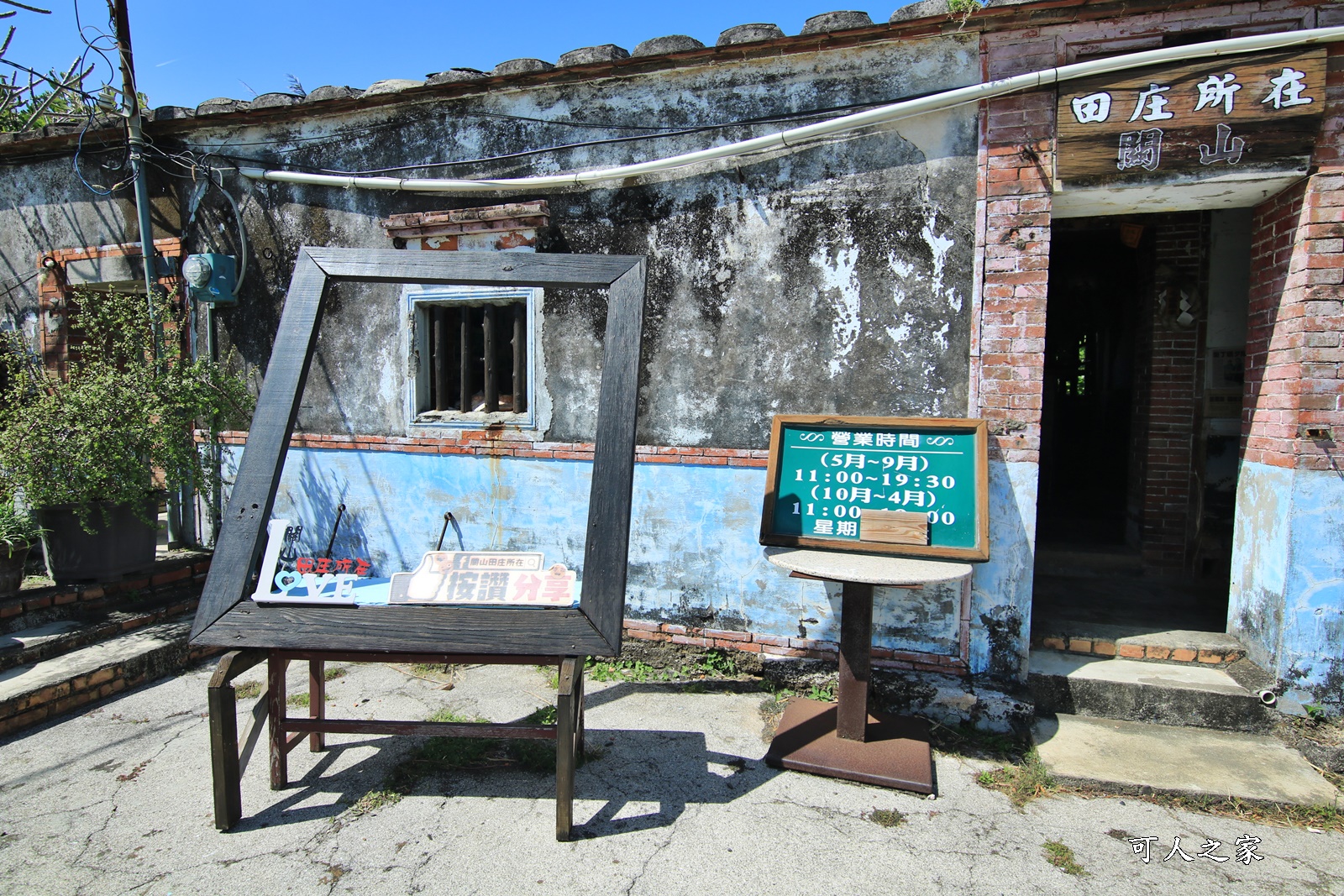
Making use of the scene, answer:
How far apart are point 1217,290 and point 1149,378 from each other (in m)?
0.80

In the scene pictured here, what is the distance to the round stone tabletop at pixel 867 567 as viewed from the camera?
3172 millimetres

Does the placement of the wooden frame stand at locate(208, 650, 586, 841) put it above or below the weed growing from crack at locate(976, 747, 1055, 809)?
above

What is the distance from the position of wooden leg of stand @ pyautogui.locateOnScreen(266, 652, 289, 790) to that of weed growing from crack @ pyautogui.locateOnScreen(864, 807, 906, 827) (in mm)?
2682

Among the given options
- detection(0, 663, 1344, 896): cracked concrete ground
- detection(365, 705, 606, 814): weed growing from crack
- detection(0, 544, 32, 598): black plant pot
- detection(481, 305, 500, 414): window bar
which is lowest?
detection(0, 663, 1344, 896): cracked concrete ground

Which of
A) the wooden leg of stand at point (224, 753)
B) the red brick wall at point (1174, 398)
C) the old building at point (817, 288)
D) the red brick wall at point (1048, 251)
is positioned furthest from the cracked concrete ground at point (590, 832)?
the red brick wall at point (1174, 398)

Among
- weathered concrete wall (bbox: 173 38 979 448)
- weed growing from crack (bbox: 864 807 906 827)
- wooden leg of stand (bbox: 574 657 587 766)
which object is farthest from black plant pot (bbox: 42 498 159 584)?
weed growing from crack (bbox: 864 807 906 827)

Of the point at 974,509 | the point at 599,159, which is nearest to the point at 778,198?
the point at 599,159

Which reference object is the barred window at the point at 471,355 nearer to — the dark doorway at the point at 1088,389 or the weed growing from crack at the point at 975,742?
the weed growing from crack at the point at 975,742

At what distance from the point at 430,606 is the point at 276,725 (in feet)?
3.45

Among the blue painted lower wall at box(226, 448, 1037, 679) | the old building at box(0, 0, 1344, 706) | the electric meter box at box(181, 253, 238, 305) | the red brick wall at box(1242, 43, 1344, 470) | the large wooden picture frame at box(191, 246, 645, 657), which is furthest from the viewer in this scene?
the electric meter box at box(181, 253, 238, 305)

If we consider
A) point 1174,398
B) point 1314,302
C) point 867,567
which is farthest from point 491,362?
point 1174,398

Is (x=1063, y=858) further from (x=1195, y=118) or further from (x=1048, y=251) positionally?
(x=1195, y=118)

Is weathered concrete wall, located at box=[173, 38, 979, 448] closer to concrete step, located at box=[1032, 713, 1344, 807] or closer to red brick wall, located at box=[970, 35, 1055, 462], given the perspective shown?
red brick wall, located at box=[970, 35, 1055, 462]

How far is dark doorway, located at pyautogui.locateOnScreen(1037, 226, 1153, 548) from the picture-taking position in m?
7.50
